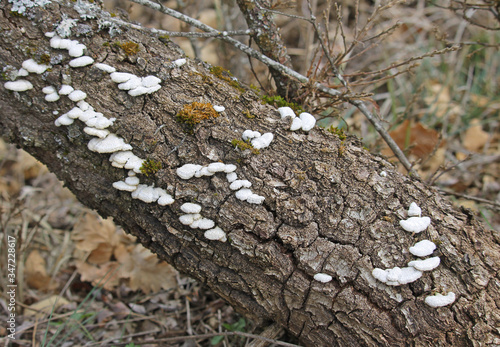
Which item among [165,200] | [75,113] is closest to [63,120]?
[75,113]

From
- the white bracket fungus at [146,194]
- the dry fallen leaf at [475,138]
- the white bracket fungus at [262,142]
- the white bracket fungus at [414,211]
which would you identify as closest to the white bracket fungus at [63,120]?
the white bracket fungus at [146,194]

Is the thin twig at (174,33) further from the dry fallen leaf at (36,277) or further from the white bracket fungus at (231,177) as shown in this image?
the dry fallen leaf at (36,277)

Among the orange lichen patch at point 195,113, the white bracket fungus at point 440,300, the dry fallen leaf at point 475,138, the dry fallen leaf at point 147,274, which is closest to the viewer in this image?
the white bracket fungus at point 440,300

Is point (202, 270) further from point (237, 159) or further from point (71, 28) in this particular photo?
point (71, 28)

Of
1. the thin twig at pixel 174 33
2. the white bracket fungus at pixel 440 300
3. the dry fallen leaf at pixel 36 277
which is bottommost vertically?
the dry fallen leaf at pixel 36 277

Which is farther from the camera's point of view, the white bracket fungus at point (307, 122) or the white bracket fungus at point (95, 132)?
the white bracket fungus at point (307, 122)

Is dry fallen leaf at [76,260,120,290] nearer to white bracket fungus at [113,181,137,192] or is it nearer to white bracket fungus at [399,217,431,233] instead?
white bracket fungus at [113,181,137,192]
